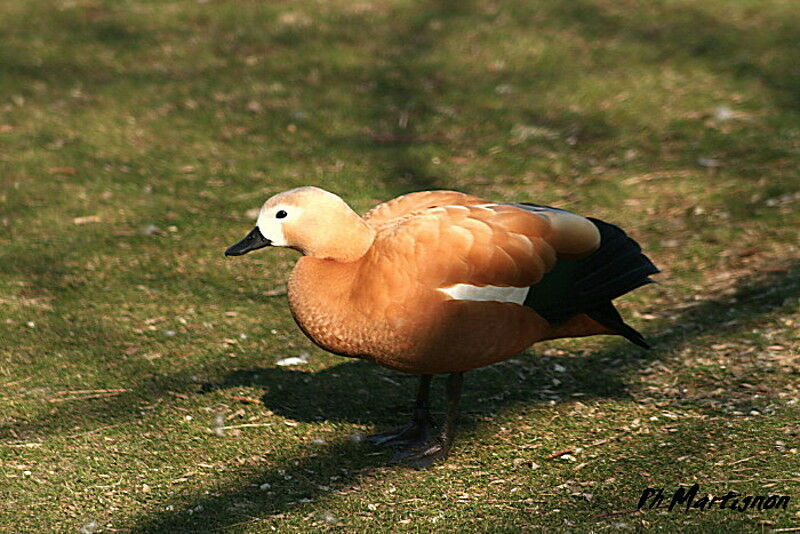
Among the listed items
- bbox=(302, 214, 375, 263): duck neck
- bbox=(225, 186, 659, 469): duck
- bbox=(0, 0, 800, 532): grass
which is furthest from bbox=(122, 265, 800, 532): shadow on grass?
bbox=(302, 214, 375, 263): duck neck

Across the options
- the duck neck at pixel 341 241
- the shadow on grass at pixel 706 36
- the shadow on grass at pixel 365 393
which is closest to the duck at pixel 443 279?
the duck neck at pixel 341 241

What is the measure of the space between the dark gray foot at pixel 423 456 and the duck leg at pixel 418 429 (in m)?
0.09

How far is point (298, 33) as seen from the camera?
33.0ft

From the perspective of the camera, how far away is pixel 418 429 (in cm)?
435

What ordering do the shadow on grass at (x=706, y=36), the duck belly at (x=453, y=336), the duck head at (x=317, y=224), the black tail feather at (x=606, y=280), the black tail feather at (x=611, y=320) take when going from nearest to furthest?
the duck belly at (x=453, y=336) < the duck head at (x=317, y=224) < the black tail feather at (x=606, y=280) < the black tail feather at (x=611, y=320) < the shadow on grass at (x=706, y=36)

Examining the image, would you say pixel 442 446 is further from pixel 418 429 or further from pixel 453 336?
pixel 453 336

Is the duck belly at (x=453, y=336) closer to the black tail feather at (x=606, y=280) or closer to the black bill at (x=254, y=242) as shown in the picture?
the black tail feather at (x=606, y=280)

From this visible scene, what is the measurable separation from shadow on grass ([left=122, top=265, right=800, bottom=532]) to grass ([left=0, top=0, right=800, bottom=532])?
0.02m

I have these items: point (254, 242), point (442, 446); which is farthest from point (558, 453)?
point (254, 242)

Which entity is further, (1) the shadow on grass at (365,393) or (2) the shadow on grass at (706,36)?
(2) the shadow on grass at (706,36)

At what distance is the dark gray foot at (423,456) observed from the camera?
4145 millimetres

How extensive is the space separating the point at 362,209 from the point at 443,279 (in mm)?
3210

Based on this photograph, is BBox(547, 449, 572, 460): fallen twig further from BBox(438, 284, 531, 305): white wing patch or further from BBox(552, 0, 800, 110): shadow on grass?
BBox(552, 0, 800, 110): shadow on grass

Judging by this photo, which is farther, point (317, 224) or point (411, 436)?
point (411, 436)
